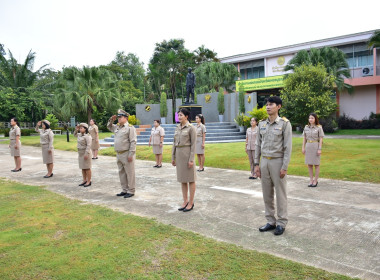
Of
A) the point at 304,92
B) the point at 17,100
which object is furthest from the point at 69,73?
the point at 304,92

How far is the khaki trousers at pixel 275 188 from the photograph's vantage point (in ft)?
13.7

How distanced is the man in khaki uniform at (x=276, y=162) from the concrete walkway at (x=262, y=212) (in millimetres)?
233

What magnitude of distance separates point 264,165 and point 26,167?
31.8ft

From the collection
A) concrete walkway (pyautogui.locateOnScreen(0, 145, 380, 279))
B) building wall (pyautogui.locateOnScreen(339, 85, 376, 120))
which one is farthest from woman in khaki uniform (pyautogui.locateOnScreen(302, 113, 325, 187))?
building wall (pyautogui.locateOnScreen(339, 85, 376, 120))

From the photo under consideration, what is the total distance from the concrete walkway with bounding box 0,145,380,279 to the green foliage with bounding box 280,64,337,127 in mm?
6374

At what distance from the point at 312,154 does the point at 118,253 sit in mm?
5195

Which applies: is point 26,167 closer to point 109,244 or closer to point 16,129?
point 16,129

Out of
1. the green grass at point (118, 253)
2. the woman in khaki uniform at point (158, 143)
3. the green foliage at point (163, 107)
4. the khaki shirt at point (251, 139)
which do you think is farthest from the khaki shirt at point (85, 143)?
the green foliage at point (163, 107)

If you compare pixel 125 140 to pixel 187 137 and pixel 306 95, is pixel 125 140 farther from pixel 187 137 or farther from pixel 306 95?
pixel 306 95

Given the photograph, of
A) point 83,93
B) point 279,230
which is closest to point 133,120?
point 83,93

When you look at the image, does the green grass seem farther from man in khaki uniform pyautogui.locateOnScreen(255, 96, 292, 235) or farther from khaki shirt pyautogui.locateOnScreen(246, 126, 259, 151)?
khaki shirt pyautogui.locateOnScreen(246, 126, 259, 151)

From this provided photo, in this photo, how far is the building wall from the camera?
2908 centimetres

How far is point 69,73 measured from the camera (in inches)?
1016

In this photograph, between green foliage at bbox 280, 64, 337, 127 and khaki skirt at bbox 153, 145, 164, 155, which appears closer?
khaki skirt at bbox 153, 145, 164, 155
